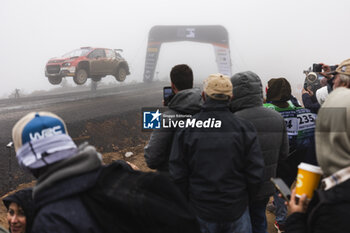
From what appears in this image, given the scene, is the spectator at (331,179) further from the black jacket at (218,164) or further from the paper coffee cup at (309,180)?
the black jacket at (218,164)

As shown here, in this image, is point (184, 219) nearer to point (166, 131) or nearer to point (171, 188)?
point (171, 188)

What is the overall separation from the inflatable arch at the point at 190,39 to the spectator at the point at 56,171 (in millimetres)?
23394

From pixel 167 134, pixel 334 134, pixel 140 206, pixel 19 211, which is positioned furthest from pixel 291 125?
pixel 19 211

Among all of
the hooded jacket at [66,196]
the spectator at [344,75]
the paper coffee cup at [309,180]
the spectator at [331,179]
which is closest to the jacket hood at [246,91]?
the spectator at [344,75]

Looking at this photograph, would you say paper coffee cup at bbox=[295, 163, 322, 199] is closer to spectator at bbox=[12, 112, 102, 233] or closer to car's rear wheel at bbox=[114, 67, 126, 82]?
spectator at bbox=[12, 112, 102, 233]

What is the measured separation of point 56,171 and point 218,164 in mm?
1335

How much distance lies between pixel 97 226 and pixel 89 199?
128 mm

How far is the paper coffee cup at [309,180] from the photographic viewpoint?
1.44m

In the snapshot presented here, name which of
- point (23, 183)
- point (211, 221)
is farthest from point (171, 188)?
point (23, 183)

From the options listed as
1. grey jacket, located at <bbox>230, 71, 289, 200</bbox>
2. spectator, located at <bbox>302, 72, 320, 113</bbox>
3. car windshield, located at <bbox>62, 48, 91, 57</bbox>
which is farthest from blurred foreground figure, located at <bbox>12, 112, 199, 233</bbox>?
car windshield, located at <bbox>62, 48, 91, 57</bbox>

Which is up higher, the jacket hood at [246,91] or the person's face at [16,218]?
the jacket hood at [246,91]

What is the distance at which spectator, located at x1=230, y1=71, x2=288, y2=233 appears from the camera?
102 inches

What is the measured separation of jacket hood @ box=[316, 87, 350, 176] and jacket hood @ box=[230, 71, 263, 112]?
109cm

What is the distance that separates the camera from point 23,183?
5.42 metres
